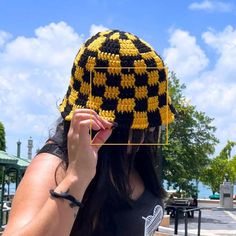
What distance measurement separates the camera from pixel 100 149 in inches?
71.3

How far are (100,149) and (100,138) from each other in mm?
204

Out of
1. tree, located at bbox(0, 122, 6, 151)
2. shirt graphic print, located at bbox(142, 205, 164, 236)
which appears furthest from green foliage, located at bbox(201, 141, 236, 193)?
shirt graphic print, located at bbox(142, 205, 164, 236)

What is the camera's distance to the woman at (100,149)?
1.53 metres

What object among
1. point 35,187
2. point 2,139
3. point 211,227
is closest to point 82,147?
point 35,187

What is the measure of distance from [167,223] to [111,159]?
17.4 m

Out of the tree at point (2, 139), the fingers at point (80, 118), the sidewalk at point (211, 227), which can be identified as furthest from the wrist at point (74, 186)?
the tree at point (2, 139)

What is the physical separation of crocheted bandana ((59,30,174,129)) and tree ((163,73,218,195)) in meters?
21.9

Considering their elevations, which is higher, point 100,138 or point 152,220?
point 100,138

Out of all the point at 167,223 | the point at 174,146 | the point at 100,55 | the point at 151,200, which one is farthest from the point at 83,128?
the point at 174,146

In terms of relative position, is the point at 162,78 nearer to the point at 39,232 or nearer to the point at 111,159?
the point at 111,159

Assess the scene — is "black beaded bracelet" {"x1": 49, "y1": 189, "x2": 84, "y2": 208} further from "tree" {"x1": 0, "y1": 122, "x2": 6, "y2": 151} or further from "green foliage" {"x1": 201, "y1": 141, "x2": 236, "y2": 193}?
"green foliage" {"x1": 201, "y1": 141, "x2": 236, "y2": 193}

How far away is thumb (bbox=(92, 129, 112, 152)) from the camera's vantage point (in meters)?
1.59

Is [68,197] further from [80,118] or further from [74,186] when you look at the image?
[80,118]

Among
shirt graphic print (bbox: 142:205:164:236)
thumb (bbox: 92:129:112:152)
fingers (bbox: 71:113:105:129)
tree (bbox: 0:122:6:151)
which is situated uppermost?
fingers (bbox: 71:113:105:129)
